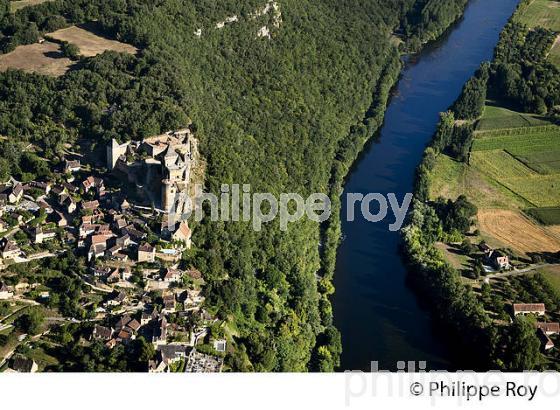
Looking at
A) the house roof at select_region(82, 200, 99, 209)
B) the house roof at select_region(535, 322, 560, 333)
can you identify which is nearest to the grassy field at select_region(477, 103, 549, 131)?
the house roof at select_region(535, 322, 560, 333)

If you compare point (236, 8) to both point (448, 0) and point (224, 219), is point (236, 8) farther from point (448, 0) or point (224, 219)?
point (448, 0)

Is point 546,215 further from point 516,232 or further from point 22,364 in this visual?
point 22,364

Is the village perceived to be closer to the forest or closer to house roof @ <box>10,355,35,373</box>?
house roof @ <box>10,355,35,373</box>

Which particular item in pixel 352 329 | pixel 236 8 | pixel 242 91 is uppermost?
pixel 236 8

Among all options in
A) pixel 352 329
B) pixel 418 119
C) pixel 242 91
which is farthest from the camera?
pixel 418 119

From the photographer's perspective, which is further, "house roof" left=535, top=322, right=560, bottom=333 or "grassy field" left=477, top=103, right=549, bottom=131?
"grassy field" left=477, top=103, right=549, bottom=131

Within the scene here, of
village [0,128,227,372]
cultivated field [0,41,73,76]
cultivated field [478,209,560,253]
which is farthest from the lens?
cultivated field [0,41,73,76]
